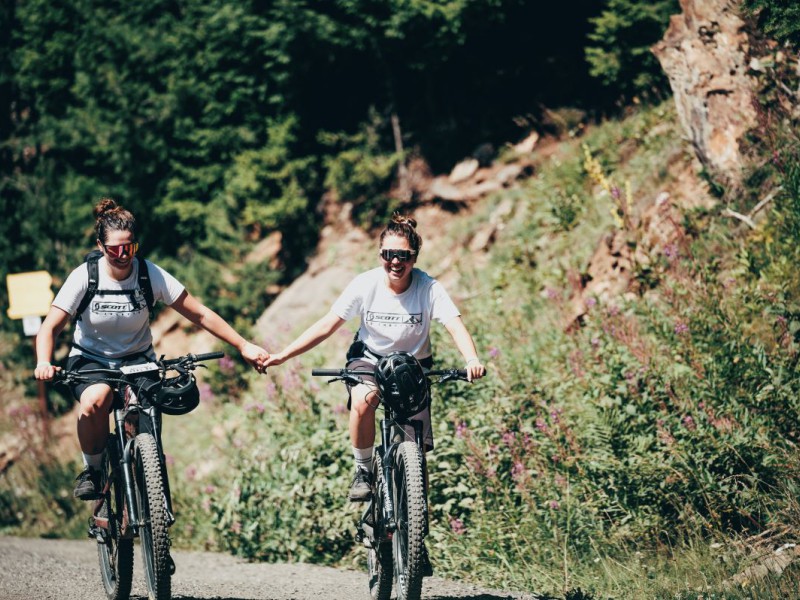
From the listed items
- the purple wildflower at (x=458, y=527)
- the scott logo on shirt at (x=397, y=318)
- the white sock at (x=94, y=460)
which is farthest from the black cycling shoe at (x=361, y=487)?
the white sock at (x=94, y=460)

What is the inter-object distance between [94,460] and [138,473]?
2.56 feet

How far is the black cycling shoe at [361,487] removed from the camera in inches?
227

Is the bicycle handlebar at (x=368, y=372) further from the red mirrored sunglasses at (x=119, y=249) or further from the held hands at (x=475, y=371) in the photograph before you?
the red mirrored sunglasses at (x=119, y=249)

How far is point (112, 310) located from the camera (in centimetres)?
579

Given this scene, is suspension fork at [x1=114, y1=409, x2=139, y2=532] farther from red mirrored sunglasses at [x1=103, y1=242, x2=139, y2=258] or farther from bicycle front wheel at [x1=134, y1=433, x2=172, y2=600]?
red mirrored sunglasses at [x1=103, y1=242, x2=139, y2=258]

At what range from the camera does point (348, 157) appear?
18.5 meters

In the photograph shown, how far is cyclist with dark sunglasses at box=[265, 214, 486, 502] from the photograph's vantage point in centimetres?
563

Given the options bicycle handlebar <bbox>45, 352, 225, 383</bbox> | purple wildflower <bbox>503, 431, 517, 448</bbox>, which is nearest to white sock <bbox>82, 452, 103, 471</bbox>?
bicycle handlebar <bbox>45, 352, 225, 383</bbox>

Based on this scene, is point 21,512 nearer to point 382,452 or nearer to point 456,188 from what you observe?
point 382,452

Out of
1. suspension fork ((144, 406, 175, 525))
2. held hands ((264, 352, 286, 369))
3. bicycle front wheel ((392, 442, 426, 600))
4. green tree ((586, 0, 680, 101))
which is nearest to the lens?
bicycle front wheel ((392, 442, 426, 600))

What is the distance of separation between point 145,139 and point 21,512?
451 inches

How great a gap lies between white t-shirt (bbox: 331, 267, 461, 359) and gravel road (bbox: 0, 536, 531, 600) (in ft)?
5.73

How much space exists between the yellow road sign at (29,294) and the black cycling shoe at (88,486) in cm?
692

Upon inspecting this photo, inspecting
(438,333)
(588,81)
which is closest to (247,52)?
(588,81)
